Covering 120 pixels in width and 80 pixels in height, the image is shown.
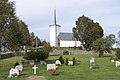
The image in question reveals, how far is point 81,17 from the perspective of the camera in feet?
393

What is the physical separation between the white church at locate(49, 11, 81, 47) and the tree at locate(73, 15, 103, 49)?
38568mm

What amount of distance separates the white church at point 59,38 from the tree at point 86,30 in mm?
38568

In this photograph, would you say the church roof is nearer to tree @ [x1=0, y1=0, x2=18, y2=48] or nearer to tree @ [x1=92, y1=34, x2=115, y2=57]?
tree @ [x1=92, y1=34, x2=115, y2=57]

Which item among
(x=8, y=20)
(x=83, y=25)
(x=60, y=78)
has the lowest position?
(x=60, y=78)

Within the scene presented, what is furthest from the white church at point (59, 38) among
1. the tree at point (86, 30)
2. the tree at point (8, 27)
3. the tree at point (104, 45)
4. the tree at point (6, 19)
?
the tree at point (6, 19)

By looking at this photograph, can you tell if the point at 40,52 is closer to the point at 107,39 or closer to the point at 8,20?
the point at 8,20

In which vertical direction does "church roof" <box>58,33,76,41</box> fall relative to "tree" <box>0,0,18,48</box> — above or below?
above

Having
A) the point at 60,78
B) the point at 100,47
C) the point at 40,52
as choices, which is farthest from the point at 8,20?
the point at 100,47

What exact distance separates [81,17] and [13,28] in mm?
78592

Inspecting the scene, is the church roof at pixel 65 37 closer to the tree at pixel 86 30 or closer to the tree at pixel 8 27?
the tree at pixel 86 30

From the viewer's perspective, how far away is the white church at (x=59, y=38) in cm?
15870

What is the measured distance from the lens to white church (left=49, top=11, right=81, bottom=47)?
158700mm

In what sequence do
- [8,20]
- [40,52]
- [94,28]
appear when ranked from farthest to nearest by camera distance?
[94,28] < [40,52] < [8,20]

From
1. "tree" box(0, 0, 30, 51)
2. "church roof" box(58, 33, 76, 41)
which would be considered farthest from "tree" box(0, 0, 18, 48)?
"church roof" box(58, 33, 76, 41)
